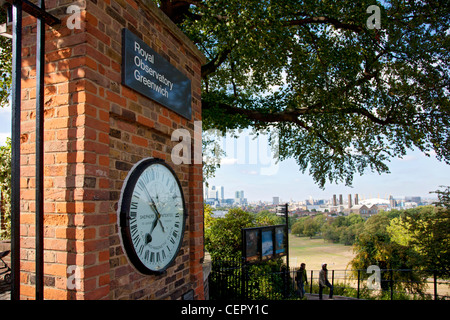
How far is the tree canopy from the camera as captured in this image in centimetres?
699

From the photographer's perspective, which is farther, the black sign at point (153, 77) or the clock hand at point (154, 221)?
the clock hand at point (154, 221)

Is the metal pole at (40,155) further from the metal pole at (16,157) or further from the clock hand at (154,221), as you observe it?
the clock hand at (154,221)

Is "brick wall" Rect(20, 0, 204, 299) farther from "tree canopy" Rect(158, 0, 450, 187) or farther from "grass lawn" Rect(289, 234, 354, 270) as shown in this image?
"grass lawn" Rect(289, 234, 354, 270)

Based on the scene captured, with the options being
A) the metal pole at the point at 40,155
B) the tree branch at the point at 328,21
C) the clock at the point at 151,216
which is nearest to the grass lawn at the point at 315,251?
the tree branch at the point at 328,21

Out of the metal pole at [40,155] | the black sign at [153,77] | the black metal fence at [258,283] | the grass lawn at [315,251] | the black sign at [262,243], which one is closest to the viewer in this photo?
the metal pole at [40,155]

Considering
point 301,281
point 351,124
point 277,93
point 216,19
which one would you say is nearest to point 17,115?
point 216,19

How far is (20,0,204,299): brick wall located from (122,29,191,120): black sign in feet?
0.24

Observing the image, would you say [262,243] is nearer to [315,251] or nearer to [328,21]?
[328,21]

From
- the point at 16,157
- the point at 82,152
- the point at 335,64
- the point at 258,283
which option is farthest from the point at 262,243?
A: the point at 16,157

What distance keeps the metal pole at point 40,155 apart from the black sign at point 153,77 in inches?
23.5

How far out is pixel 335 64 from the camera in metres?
8.69

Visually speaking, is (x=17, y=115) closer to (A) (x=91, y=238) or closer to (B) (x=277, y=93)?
(A) (x=91, y=238)

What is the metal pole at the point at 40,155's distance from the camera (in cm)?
211

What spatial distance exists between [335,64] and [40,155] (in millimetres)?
8194
